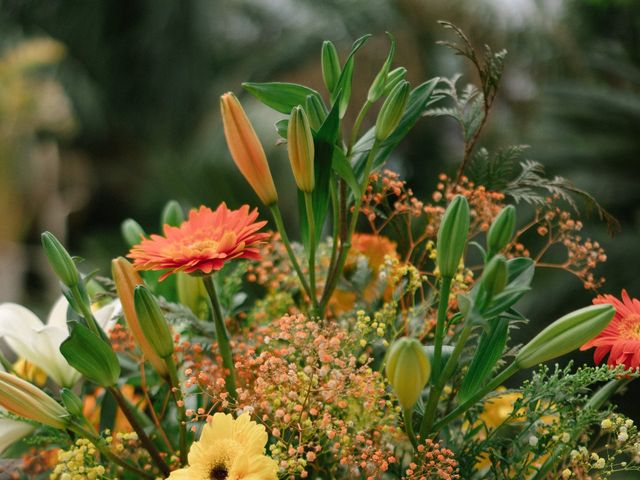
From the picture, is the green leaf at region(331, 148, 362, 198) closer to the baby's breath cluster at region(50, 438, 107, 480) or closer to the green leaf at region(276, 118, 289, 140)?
the green leaf at region(276, 118, 289, 140)

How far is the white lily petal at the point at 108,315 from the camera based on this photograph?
0.36 meters

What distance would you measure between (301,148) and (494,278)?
10 centimetres

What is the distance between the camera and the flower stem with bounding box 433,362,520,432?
278 millimetres

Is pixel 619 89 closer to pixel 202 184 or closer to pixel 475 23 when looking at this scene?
pixel 475 23

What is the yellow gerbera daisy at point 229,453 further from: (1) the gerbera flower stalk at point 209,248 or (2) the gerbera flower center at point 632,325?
(2) the gerbera flower center at point 632,325

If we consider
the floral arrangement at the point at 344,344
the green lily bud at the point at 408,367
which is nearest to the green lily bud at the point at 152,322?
the floral arrangement at the point at 344,344

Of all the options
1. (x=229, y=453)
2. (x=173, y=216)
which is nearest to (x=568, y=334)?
(x=229, y=453)

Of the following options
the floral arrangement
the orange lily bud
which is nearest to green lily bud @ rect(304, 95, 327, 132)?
the floral arrangement

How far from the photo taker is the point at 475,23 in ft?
7.63

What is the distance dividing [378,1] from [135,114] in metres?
1.71

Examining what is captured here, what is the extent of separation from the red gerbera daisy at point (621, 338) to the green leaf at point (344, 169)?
0.11 metres

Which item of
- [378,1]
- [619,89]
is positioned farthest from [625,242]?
[378,1]

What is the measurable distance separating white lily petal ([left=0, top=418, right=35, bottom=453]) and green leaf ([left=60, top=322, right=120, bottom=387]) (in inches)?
2.8

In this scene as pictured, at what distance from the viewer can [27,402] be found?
30cm
